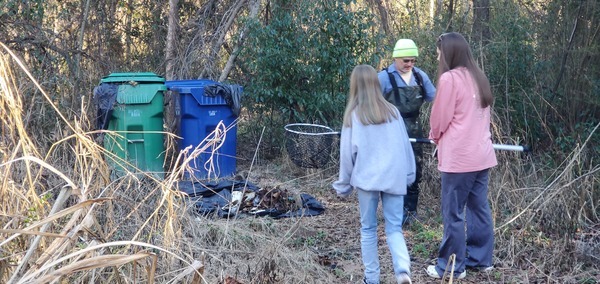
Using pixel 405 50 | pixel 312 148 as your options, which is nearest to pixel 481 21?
pixel 312 148

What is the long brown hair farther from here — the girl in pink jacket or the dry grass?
the dry grass

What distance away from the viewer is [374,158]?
4676mm

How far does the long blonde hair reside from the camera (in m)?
4.66

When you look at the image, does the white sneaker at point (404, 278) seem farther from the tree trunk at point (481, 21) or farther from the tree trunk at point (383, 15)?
the tree trunk at point (383, 15)

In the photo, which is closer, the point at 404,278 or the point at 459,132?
the point at 404,278

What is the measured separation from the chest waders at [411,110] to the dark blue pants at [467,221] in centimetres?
114

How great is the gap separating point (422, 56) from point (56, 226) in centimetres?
627

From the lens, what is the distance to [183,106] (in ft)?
28.3

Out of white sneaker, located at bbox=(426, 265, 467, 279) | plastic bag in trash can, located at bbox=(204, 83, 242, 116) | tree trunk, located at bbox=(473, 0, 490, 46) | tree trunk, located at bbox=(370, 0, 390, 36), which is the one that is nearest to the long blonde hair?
white sneaker, located at bbox=(426, 265, 467, 279)

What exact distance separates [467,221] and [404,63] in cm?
151

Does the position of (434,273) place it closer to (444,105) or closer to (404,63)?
(444,105)

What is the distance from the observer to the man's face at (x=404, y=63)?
6223 mm

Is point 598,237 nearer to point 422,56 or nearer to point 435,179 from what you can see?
point 435,179

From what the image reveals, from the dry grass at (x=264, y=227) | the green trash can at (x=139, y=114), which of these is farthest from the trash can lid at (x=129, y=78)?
the dry grass at (x=264, y=227)
